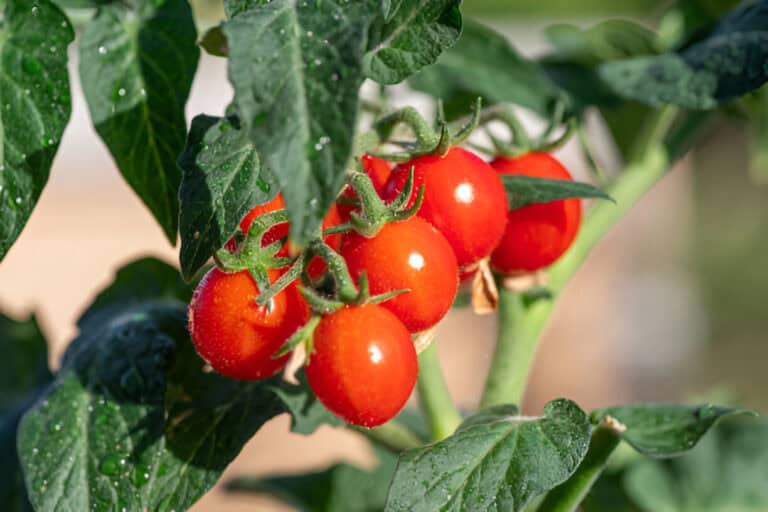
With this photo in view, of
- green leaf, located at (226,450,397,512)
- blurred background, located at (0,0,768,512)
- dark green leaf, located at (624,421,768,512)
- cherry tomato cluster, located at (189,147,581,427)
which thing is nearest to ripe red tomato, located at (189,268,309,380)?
cherry tomato cluster, located at (189,147,581,427)

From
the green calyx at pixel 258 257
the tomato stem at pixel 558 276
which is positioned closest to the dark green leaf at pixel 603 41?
the tomato stem at pixel 558 276

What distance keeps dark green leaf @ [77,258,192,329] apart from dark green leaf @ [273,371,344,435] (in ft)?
0.65

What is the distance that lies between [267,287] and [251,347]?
0.03 m

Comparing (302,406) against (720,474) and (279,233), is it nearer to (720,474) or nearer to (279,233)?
(279,233)

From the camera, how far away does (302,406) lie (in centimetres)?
59

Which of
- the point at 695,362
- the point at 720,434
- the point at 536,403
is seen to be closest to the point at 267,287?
the point at 720,434

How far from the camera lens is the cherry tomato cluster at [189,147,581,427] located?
460 millimetres

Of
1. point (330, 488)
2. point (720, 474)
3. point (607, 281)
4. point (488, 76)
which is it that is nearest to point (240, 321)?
point (488, 76)

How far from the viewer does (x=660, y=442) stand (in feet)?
1.79

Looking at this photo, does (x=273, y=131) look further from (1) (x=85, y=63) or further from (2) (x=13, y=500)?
(2) (x=13, y=500)

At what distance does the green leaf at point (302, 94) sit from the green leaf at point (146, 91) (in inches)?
6.5

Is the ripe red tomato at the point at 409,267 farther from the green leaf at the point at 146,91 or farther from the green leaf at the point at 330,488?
the green leaf at the point at 330,488

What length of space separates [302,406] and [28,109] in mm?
226

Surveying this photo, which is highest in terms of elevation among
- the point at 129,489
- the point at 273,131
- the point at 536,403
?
the point at 273,131
